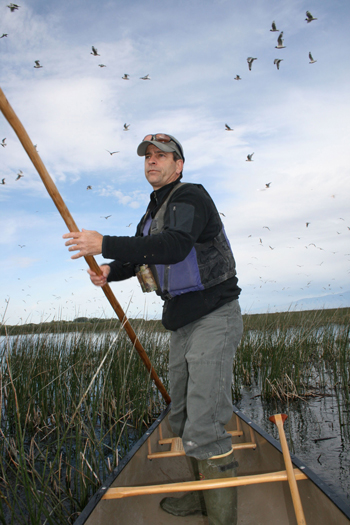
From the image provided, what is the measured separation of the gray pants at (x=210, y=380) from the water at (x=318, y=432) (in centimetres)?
184

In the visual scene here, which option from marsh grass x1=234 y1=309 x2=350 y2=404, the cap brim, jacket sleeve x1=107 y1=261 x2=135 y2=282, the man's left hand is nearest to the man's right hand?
jacket sleeve x1=107 y1=261 x2=135 y2=282

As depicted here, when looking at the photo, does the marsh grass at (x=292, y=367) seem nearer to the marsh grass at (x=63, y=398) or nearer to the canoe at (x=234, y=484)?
the marsh grass at (x=63, y=398)

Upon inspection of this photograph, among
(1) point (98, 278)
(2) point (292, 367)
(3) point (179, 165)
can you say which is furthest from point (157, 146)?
(2) point (292, 367)

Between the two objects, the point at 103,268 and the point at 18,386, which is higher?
the point at 103,268

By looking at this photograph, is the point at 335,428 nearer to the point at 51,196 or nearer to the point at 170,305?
the point at 170,305

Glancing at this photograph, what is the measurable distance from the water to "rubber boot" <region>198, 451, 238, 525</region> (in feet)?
5.20

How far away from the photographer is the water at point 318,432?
11.5 ft

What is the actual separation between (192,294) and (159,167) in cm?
103

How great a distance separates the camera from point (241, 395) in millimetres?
6207

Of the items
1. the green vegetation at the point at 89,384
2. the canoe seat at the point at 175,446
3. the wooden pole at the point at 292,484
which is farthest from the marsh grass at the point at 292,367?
the wooden pole at the point at 292,484

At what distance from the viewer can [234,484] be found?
1.88 meters

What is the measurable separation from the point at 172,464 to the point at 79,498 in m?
0.88

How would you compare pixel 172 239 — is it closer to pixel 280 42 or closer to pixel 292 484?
pixel 292 484

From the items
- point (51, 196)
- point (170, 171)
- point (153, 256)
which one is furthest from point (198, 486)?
point (170, 171)
